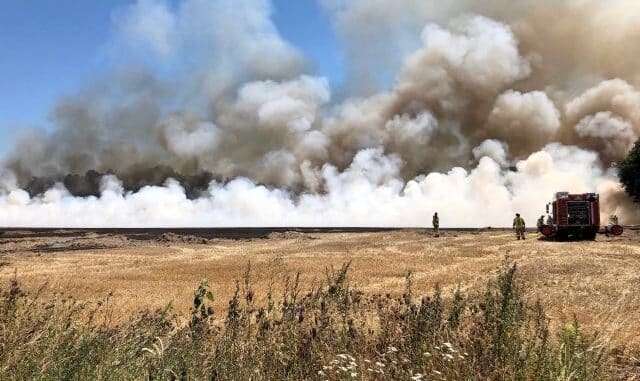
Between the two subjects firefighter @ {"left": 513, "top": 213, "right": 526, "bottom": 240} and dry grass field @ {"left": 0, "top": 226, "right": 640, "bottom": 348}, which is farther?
firefighter @ {"left": 513, "top": 213, "right": 526, "bottom": 240}

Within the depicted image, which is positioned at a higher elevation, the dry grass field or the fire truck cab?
the fire truck cab

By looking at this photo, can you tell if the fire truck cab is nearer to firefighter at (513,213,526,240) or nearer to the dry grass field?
firefighter at (513,213,526,240)

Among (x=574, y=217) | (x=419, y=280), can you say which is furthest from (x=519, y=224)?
(x=419, y=280)

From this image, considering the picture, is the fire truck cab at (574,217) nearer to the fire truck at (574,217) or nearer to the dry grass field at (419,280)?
the fire truck at (574,217)

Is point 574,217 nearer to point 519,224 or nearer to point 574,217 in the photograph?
point 574,217

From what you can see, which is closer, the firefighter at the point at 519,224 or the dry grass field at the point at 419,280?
the dry grass field at the point at 419,280

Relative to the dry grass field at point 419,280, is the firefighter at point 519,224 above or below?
above

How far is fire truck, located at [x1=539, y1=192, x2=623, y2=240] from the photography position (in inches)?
1724

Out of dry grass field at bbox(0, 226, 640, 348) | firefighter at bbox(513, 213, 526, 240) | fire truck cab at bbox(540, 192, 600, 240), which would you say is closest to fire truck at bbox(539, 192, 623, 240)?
fire truck cab at bbox(540, 192, 600, 240)

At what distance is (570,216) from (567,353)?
4256 centimetres

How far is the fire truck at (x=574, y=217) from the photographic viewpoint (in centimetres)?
4378

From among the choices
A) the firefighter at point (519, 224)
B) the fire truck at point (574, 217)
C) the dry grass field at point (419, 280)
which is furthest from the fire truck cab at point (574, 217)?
the dry grass field at point (419, 280)

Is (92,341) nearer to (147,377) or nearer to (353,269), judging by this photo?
(147,377)

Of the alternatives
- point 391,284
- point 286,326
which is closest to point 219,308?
point 391,284
